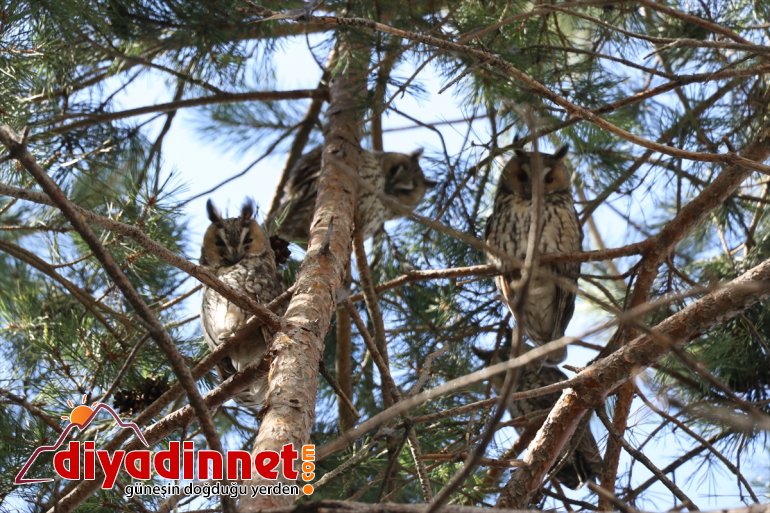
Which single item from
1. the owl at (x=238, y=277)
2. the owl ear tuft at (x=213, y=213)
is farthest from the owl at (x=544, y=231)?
the owl ear tuft at (x=213, y=213)

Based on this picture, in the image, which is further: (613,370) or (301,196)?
(301,196)

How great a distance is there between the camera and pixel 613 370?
2.07m

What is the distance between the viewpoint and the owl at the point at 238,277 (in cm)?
326

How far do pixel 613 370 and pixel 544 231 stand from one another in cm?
159

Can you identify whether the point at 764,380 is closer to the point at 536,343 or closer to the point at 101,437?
the point at 536,343

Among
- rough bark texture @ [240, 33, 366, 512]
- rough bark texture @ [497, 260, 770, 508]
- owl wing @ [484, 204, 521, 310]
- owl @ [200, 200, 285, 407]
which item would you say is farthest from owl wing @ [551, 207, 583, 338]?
rough bark texture @ [497, 260, 770, 508]

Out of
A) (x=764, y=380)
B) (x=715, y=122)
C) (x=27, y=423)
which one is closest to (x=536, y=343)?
(x=764, y=380)

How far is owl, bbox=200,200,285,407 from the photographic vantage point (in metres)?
3.26

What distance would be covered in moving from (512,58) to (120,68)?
1.76 meters

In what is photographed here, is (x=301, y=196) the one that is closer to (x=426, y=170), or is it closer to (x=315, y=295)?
(x=426, y=170)

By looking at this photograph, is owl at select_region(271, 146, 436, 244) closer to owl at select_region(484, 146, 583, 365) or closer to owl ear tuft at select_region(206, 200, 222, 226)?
owl ear tuft at select_region(206, 200, 222, 226)

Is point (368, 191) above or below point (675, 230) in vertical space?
above

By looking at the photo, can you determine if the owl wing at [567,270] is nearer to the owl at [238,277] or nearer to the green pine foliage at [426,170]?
the green pine foliage at [426,170]

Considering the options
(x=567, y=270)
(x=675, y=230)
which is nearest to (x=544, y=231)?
(x=567, y=270)
